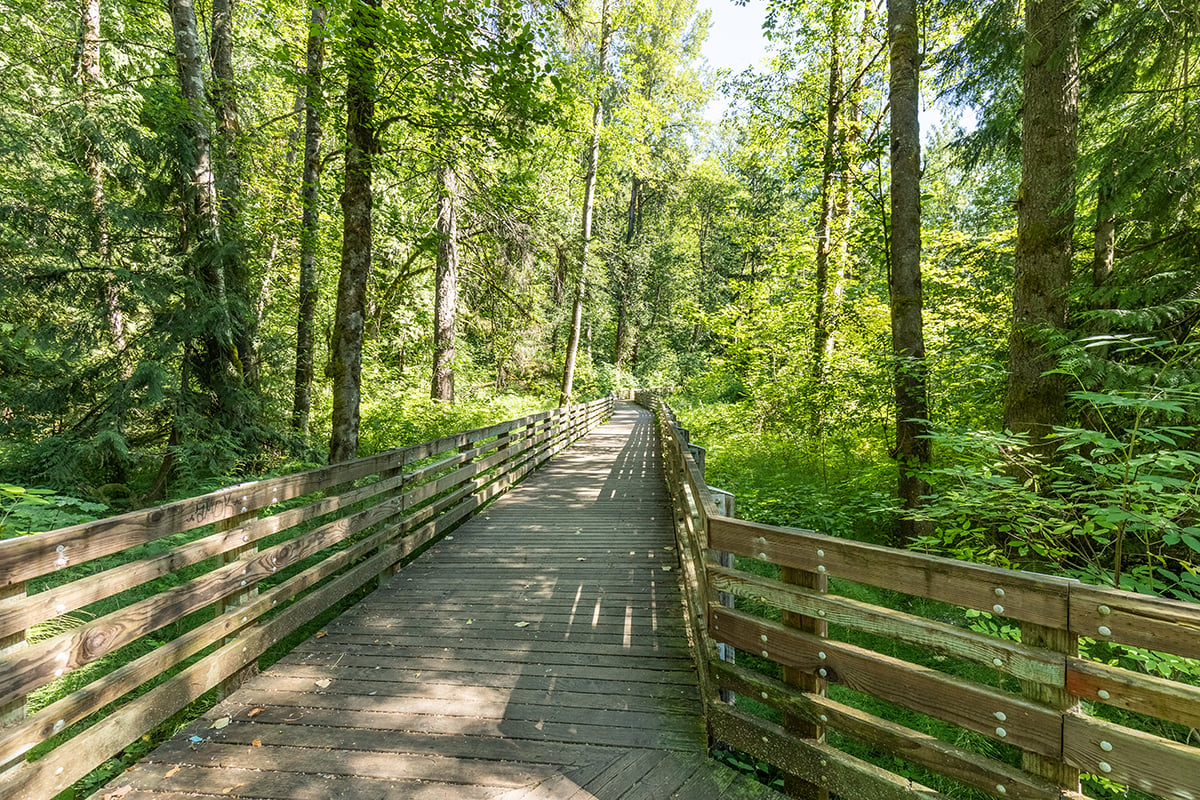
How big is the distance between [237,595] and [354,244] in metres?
4.47

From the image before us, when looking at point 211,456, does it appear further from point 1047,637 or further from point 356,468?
point 1047,637

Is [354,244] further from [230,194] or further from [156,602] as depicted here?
[156,602]

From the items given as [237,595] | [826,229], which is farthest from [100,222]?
[826,229]

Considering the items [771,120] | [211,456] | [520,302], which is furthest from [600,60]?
[211,456]

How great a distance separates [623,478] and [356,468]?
6.15 metres

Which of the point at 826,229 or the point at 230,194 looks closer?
the point at 230,194

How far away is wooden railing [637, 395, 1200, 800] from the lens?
4.70 feet

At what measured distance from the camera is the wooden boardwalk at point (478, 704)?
237cm

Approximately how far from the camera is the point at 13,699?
1.92m

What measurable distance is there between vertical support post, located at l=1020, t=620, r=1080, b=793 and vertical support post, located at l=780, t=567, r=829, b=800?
704 mm

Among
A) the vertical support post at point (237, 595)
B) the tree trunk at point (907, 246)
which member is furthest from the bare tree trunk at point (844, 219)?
the vertical support post at point (237, 595)

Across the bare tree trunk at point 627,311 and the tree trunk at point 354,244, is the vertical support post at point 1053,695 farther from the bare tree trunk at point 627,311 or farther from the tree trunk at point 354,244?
the bare tree trunk at point 627,311

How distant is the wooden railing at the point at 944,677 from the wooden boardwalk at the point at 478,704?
40 cm

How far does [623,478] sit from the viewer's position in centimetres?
988
